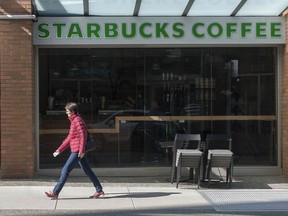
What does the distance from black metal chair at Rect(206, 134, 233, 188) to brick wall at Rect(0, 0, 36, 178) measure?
3549mm

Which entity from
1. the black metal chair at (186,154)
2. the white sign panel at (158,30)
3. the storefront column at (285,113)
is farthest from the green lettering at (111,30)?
the storefront column at (285,113)

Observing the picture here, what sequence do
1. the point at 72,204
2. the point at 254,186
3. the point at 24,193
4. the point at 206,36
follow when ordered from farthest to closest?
the point at 206,36, the point at 254,186, the point at 24,193, the point at 72,204

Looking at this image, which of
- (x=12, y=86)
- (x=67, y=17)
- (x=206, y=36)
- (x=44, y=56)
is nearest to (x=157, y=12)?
(x=206, y=36)

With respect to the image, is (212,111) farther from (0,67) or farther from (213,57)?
(0,67)

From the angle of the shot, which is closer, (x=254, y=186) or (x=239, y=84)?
(x=254, y=186)

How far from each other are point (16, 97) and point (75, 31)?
180 centimetres

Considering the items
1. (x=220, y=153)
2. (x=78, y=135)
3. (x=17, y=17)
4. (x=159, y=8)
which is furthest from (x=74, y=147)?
(x=159, y=8)

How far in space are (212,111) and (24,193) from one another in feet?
14.4

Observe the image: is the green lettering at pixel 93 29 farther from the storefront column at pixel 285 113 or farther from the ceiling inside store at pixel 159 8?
the storefront column at pixel 285 113

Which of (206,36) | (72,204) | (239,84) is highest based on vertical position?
(206,36)

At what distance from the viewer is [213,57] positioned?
11.3 meters

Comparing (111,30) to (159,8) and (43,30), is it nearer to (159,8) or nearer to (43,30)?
(159,8)

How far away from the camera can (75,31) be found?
35.2 feet

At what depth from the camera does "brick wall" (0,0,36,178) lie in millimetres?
10312
